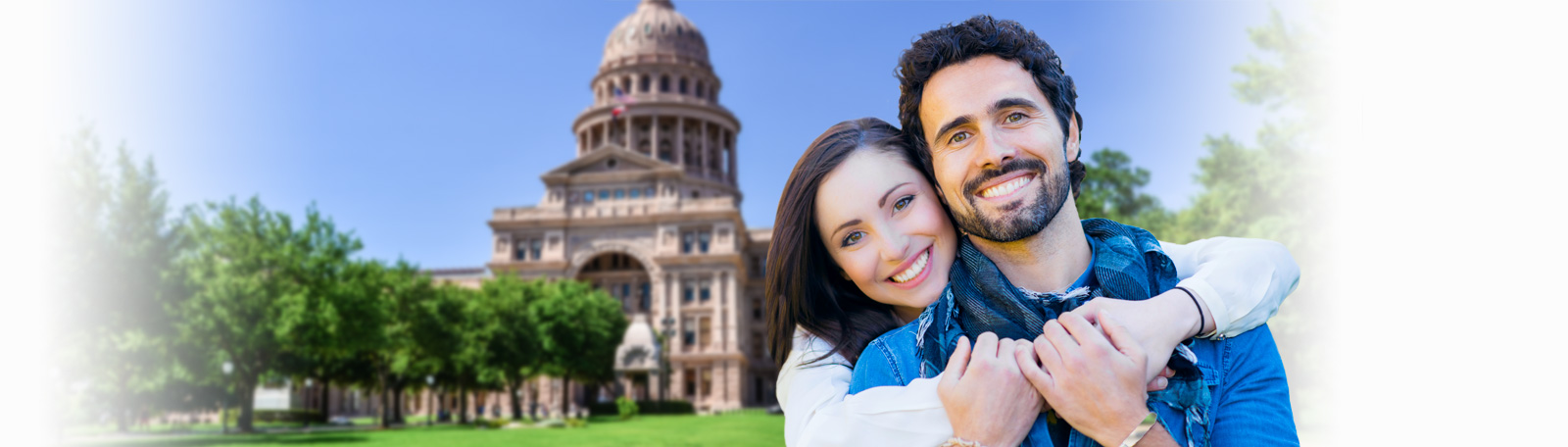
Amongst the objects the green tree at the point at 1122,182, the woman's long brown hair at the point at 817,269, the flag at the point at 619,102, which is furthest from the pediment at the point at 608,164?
the woman's long brown hair at the point at 817,269

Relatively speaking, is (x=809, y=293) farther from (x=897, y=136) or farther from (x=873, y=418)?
(x=873, y=418)

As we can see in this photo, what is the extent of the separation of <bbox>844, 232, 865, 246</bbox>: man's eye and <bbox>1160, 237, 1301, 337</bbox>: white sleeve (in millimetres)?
1002

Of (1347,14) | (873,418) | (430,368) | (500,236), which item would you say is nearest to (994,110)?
(873,418)

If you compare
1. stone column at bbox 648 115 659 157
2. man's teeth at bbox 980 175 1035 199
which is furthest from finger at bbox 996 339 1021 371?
stone column at bbox 648 115 659 157

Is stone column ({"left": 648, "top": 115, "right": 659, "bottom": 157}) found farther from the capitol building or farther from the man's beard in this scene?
the man's beard

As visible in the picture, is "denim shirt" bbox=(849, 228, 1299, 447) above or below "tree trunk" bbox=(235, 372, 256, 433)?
above

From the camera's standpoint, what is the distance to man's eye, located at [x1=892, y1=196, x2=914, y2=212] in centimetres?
302

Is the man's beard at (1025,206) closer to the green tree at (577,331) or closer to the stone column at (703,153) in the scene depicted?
the green tree at (577,331)

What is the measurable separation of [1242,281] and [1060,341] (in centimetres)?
55

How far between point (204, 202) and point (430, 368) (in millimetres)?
17735

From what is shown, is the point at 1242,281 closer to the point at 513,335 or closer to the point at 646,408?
the point at 513,335

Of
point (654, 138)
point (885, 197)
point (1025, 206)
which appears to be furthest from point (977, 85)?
point (654, 138)

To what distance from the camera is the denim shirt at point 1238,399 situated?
2.40 metres

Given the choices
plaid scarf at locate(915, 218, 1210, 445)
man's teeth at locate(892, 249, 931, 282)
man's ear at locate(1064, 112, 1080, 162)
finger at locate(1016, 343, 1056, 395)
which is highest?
man's ear at locate(1064, 112, 1080, 162)
